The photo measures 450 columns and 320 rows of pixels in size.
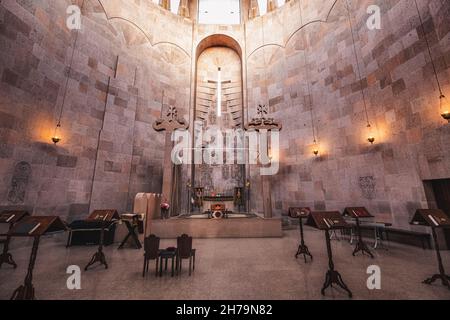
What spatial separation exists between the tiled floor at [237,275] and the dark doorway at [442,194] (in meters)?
1.46

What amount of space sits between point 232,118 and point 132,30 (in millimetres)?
8526

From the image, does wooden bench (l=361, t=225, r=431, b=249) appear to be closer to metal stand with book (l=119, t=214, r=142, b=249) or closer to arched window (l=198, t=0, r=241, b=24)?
metal stand with book (l=119, t=214, r=142, b=249)

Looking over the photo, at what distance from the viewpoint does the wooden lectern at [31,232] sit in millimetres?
3074

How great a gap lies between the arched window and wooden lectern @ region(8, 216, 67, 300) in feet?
58.7

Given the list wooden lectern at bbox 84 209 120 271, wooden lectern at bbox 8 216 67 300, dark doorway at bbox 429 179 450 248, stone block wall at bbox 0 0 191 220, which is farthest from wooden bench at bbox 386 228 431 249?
stone block wall at bbox 0 0 191 220

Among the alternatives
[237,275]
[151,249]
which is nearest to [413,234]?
[237,275]

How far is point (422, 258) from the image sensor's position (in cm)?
541

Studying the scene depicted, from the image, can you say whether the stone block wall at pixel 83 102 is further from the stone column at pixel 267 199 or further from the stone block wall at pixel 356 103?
the stone block wall at pixel 356 103


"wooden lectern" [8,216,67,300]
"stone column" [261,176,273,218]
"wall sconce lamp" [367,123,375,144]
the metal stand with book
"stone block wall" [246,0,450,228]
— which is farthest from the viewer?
"stone column" [261,176,273,218]

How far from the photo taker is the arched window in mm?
16081

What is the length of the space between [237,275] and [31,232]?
385cm

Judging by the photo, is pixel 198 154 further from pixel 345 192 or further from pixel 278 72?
pixel 345 192

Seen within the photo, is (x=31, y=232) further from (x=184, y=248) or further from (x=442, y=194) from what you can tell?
(x=442, y=194)
